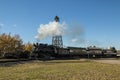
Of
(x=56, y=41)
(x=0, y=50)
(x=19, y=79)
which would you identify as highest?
(x=56, y=41)

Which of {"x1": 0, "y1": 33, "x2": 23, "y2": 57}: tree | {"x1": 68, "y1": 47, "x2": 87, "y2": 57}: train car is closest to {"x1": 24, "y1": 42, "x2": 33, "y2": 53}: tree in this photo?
{"x1": 0, "y1": 33, "x2": 23, "y2": 57}: tree

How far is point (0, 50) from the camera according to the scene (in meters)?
77.9

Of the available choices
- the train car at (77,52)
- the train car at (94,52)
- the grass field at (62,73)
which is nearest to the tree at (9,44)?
the train car at (77,52)

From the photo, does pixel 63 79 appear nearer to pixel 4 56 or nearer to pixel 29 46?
pixel 4 56

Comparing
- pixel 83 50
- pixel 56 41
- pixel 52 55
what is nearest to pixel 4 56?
pixel 52 55

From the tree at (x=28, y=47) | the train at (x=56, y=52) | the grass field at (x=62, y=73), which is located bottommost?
the grass field at (x=62, y=73)

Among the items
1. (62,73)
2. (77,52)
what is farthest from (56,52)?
(62,73)

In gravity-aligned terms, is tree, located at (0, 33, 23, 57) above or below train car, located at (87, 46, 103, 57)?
above

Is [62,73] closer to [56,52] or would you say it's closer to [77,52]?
[56,52]

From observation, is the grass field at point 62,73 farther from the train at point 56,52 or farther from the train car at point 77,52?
the train car at point 77,52

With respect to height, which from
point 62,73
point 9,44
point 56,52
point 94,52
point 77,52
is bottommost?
point 62,73

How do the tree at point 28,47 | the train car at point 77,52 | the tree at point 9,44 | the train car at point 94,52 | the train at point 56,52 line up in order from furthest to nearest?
the tree at point 28,47 → the train car at point 94,52 → the train car at point 77,52 → the tree at point 9,44 → the train at point 56,52

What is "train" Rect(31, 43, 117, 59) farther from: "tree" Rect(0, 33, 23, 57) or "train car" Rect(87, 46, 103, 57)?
"tree" Rect(0, 33, 23, 57)

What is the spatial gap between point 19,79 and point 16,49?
7089cm
